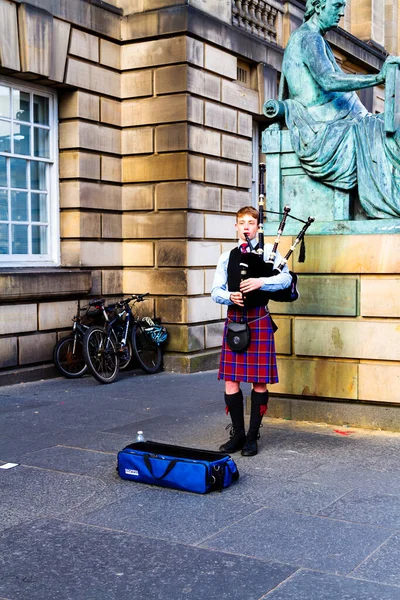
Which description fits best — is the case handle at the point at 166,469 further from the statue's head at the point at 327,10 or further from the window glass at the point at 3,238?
the window glass at the point at 3,238

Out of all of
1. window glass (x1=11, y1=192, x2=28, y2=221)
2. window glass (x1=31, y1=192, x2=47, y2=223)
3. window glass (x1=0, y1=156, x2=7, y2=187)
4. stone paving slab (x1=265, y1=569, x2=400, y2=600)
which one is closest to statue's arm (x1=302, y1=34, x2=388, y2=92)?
window glass (x1=0, y1=156, x2=7, y2=187)

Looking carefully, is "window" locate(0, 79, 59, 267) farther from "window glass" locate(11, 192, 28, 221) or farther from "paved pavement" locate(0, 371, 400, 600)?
"paved pavement" locate(0, 371, 400, 600)

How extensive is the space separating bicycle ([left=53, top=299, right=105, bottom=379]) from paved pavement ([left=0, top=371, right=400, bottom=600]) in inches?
111

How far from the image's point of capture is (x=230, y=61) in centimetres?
1328

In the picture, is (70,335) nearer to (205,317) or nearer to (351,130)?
A: (205,317)

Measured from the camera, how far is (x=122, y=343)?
1138cm

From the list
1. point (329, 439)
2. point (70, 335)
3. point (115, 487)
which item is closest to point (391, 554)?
point (115, 487)

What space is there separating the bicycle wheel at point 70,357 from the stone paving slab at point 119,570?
6169mm

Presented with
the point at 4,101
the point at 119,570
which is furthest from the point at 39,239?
the point at 119,570

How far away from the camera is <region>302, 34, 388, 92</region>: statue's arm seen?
25.9ft

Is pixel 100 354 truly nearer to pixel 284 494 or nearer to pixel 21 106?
pixel 21 106

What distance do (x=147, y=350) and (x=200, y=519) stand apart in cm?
709

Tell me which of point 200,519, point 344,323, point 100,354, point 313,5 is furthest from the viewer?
point 100,354

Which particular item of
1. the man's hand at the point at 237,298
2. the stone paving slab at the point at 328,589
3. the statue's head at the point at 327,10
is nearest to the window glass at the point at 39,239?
the statue's head at the point at 327,10
